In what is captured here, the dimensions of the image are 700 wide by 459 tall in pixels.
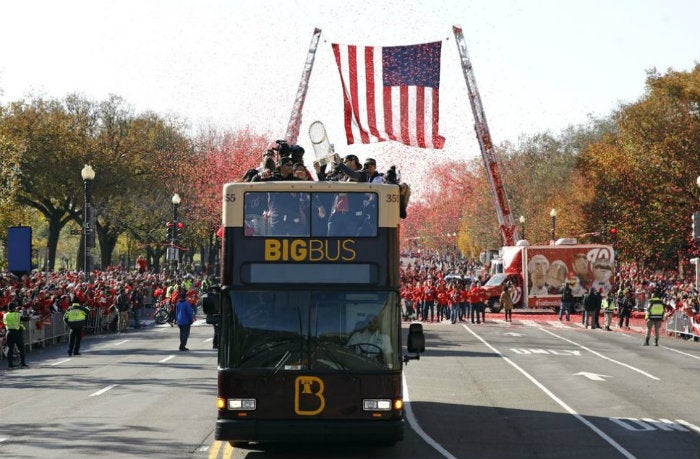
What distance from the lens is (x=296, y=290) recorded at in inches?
555

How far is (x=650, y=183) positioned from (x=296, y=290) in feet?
161

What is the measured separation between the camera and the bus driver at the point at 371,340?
14.0m

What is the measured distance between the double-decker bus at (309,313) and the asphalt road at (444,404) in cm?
122

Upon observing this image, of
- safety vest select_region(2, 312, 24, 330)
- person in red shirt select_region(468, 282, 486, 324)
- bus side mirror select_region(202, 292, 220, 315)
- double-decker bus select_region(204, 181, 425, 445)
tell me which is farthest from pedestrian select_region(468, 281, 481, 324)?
bus side mirror select_region(202, 292, 220, 315)

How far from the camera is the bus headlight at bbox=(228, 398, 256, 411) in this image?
13898mm

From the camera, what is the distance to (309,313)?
1405 centimetres

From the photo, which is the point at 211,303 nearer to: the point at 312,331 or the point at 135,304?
the point at 312,331

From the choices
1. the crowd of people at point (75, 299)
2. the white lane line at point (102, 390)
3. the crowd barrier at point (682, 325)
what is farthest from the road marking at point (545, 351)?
the white lane line at point (102, 390)

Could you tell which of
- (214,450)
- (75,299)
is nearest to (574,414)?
(214,450)

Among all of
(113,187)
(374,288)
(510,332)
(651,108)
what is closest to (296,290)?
(374,288)

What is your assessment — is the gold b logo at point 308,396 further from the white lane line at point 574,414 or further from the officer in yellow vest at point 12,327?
the officer in yellow vest at point 12,327

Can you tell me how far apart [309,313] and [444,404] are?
7.63m

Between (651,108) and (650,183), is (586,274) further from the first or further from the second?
(651,108)

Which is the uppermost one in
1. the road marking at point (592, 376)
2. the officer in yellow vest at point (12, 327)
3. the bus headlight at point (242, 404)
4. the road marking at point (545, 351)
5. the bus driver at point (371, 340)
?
the bus driver at point (371, 340)
